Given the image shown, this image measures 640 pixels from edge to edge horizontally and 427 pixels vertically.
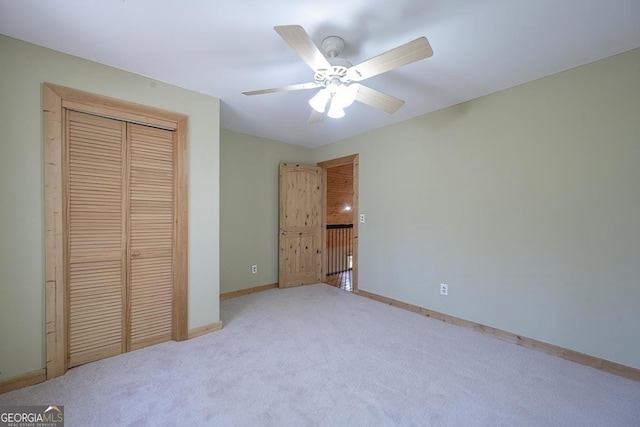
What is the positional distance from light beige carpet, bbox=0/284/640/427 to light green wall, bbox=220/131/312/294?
1398mm

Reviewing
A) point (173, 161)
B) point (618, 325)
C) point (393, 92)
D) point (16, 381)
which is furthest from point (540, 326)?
point (16, 381)

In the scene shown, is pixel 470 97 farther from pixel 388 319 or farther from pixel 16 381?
pixel 16 381

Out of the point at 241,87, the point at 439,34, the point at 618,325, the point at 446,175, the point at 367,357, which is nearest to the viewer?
the point at 439,34

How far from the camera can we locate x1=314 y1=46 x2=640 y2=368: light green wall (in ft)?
6.57

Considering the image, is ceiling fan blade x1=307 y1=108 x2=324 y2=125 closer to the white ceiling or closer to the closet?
the white ceiling

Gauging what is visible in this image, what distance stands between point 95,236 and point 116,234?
14 cm

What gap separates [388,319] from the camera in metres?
3.03

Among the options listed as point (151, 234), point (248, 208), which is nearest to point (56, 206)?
point (151, 234)

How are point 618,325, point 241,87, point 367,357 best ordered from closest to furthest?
point 618,325
point 367,357
point 241,87

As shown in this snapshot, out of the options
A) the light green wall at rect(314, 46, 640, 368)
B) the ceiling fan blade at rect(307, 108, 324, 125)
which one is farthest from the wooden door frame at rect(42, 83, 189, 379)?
the light green wall at rect(314, 46, 640, 368)

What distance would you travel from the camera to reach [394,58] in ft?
4.79

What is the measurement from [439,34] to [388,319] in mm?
2776

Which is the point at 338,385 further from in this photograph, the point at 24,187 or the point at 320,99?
the point at 24,187

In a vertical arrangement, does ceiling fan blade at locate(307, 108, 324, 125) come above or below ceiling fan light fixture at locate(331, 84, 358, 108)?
above
